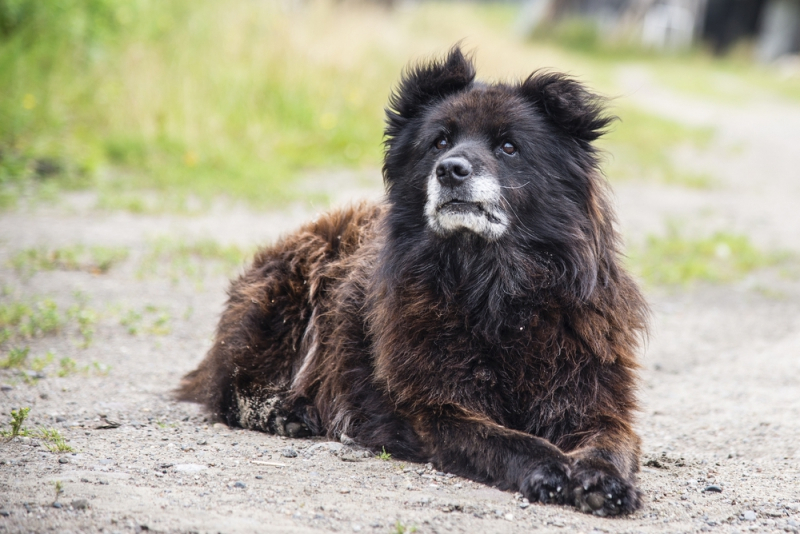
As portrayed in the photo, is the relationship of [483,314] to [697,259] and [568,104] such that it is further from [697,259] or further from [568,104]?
[697,259]

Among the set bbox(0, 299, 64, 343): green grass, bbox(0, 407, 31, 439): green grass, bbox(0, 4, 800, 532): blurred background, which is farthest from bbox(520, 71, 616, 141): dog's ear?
bbox(0, 299, 64, 343): green grass

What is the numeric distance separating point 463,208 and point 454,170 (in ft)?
0.64

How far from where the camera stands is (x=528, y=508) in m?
3.28

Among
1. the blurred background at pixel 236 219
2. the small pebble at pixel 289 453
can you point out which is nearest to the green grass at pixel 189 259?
the blurred background at pixel 236 219

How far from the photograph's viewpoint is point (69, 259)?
7.41m

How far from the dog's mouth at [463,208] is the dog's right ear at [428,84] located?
81 cm

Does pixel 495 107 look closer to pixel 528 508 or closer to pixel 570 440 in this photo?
pixel 570 440

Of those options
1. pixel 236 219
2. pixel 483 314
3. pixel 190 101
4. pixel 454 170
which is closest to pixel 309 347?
pixel 483 314

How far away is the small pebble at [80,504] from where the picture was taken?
301cm

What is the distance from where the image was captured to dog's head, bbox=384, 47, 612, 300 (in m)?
4.02

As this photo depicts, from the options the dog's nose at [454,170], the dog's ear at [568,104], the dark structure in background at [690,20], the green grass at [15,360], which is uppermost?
the dark structure in background at [690,20]

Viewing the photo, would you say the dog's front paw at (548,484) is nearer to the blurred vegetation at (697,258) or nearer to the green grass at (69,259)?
the blurred vegetation at (697,258)

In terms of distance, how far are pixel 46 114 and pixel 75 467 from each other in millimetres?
7721

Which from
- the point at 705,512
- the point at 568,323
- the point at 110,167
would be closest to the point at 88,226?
the point at 110,167
